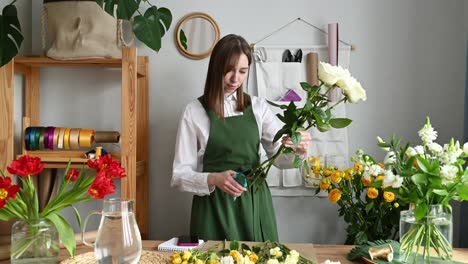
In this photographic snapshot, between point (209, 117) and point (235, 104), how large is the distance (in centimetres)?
15

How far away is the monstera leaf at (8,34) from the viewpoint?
7.74ft

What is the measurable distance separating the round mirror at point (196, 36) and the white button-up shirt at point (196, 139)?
51 centimetres

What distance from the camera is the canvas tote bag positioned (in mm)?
2539

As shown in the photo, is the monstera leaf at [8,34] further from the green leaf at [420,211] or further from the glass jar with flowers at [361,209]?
the green leaf at [420,211]

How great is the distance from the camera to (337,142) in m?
2.79

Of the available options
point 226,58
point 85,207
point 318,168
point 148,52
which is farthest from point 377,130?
point 85,207

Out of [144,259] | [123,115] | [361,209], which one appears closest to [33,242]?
[144,259]

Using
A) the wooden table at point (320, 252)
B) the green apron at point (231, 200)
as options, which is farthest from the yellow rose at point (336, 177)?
the wooden table at point (320, 252)

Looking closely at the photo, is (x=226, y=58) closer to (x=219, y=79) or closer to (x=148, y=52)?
(x=219, y=79)

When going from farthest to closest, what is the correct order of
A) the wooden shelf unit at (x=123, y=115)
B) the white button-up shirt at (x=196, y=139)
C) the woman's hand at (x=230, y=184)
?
the wooden shelf unit at (x=123, y=115) < the white button-up shirt at (x=196, y=139) < the woman's hand at (x=230, y=184)

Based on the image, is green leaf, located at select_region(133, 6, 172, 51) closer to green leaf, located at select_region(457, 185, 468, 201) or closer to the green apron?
the green apron

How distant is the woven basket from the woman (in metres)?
0.74

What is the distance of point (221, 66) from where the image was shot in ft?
7.55

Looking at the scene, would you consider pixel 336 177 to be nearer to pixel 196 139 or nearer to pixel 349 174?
pixel 349 174
